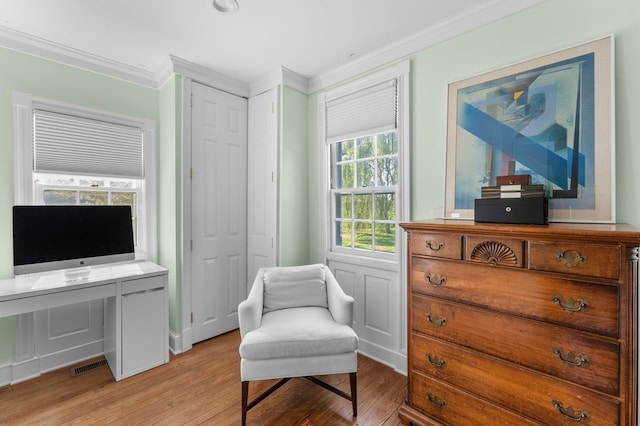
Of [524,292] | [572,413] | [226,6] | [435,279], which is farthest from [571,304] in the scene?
[226,6]

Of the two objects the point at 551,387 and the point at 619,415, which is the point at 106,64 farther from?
the point at 619,415

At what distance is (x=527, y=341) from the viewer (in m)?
1.35

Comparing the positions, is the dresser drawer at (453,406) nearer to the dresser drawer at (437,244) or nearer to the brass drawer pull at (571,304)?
the brass drawer pull at (571,304)

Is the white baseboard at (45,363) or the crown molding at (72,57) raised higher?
the crown molding at (72,57)

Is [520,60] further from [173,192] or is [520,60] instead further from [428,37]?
[173,192]

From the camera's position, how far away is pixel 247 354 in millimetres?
1782

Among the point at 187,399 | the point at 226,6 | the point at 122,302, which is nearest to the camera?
the point at 226,6

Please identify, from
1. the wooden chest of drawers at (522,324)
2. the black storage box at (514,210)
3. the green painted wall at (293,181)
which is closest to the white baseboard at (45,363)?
the green painted wall at (293,181)

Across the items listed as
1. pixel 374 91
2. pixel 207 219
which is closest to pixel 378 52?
pixel 374 91

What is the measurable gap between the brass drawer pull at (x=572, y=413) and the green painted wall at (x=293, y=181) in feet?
7.04

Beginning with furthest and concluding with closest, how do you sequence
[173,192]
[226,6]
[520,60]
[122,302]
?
1. [173,192]
2. [122,302]
3. [226,6]
4. [520,60]

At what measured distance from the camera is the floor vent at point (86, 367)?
7.71 feet

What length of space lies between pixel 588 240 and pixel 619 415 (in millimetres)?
695

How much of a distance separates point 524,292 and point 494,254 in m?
0.21
